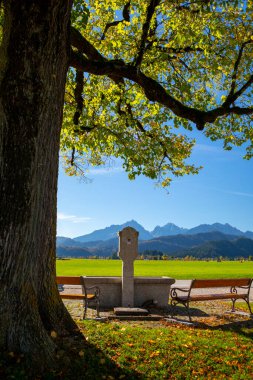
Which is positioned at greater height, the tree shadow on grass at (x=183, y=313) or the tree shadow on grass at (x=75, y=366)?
the tree shadow on grass at (x=75, y=366)

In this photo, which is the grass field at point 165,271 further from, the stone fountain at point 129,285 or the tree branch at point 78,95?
the tree branch at point 78,95

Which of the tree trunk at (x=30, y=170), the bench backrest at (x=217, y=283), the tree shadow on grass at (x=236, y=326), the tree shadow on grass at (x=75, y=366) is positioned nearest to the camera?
the tree shadow on grass at (x=75, y=366)

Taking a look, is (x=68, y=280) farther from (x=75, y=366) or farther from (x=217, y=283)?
(x=75, y=366)

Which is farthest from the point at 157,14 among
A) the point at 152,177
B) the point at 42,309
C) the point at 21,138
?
the point at 42,309

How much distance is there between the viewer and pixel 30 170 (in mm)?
6254

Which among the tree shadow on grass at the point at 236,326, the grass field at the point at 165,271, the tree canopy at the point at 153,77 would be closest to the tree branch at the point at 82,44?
the tree canopy at the point at 153,77

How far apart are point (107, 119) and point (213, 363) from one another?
1118cm

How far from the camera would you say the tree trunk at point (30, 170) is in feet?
19.4

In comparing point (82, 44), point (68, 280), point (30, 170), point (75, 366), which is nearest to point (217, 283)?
point (68, 280)

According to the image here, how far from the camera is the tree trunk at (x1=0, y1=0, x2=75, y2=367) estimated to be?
5.90 m

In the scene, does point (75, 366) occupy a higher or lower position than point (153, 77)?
lower

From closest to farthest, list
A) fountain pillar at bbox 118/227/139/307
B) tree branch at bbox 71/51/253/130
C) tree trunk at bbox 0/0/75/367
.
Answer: tree trunk at bbox 0/0/75/367 < tree branch at bbox 71/51/253/130 < fountain pillar at bbox 118/227/139/307

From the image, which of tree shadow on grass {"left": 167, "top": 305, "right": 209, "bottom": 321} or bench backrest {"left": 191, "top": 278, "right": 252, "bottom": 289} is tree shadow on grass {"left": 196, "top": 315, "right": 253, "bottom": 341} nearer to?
bench backrest {"left": 191, "top": 278, "right": 252, "bottom": 289}

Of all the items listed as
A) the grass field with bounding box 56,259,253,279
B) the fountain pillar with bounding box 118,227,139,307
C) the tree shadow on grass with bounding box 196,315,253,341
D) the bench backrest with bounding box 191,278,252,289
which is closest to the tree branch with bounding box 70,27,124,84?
the fountain pillar with bounding box 118,227,139,307
